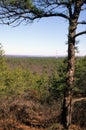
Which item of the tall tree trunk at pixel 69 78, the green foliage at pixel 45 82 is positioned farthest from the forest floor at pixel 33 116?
the green foliage at pixel 45 82

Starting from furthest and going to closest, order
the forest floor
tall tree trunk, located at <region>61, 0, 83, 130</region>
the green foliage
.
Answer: the green foliage < the forest floor < tall tree trunk, located at <region>61, 0, 83, 130</region>

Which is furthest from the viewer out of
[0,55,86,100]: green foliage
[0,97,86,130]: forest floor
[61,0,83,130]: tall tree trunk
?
[0,55,86,100]: green foliage

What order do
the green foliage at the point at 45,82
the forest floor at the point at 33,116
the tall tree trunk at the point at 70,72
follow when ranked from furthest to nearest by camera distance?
the green foliage at the point at 45,82, the forest floor at the point at 33,116, the tall tree trunk at the point at 70,72

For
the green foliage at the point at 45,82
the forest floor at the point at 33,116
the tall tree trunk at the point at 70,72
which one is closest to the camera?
the tall tree trunk at the point at 70,72

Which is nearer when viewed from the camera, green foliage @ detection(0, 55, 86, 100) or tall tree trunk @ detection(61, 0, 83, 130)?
tall tree trunk @ detection(61, 0, 83, 130)

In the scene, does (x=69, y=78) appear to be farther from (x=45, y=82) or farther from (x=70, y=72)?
(x=45, y=82)

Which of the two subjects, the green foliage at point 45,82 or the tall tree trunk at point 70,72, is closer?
the tall tree trunk at point 70,72

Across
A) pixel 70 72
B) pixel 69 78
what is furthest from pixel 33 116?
pixel 70 72

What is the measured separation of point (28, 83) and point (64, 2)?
51683mm

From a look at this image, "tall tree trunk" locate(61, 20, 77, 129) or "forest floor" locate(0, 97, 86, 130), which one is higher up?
"tall tree trunk" locate(61, 20, 77, 129)

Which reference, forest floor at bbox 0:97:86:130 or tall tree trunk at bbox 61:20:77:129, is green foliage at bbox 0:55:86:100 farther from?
tall tree trunk at bbox 61:20:77:129

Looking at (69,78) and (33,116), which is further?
(33,116)

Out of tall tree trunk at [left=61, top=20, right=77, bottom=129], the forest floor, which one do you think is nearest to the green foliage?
the forest floor

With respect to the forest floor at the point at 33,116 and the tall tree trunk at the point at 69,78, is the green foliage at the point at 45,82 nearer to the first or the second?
the forest floor at the point at 33,116
